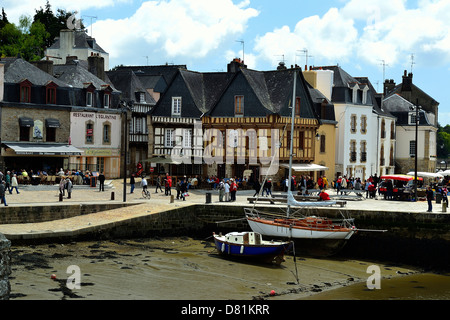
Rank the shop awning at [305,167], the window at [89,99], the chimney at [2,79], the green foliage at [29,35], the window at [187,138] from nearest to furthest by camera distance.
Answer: the chimney at [2,79] → the shop awning at [305,167] → the window at [187,138] → the window at [89,99] → the green foliage at [29,35]

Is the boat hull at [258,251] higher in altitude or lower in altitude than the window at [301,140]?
lower

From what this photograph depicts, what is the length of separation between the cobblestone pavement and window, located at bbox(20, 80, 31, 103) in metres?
6.52

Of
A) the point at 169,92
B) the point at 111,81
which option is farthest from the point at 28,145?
the point at 111,81

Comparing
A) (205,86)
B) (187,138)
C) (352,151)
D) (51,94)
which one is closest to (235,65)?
(205,86)

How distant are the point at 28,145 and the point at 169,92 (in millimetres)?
9368

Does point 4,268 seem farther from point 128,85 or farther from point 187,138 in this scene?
point 128,85

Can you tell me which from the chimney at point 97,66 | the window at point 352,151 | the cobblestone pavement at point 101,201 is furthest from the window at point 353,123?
the chimney at point 97,66

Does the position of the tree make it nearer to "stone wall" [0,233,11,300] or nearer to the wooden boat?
the wooden boat

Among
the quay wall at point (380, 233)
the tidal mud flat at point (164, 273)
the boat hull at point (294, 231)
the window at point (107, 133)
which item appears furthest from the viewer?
the window at point (107, 133)

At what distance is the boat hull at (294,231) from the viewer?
25.2m

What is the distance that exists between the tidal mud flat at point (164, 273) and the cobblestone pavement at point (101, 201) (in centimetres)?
119

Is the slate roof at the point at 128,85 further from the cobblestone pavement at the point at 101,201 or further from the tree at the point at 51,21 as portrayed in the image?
the tree at the point at 51,21

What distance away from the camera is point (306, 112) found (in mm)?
41844

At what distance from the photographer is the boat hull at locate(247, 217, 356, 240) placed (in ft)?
82.6
